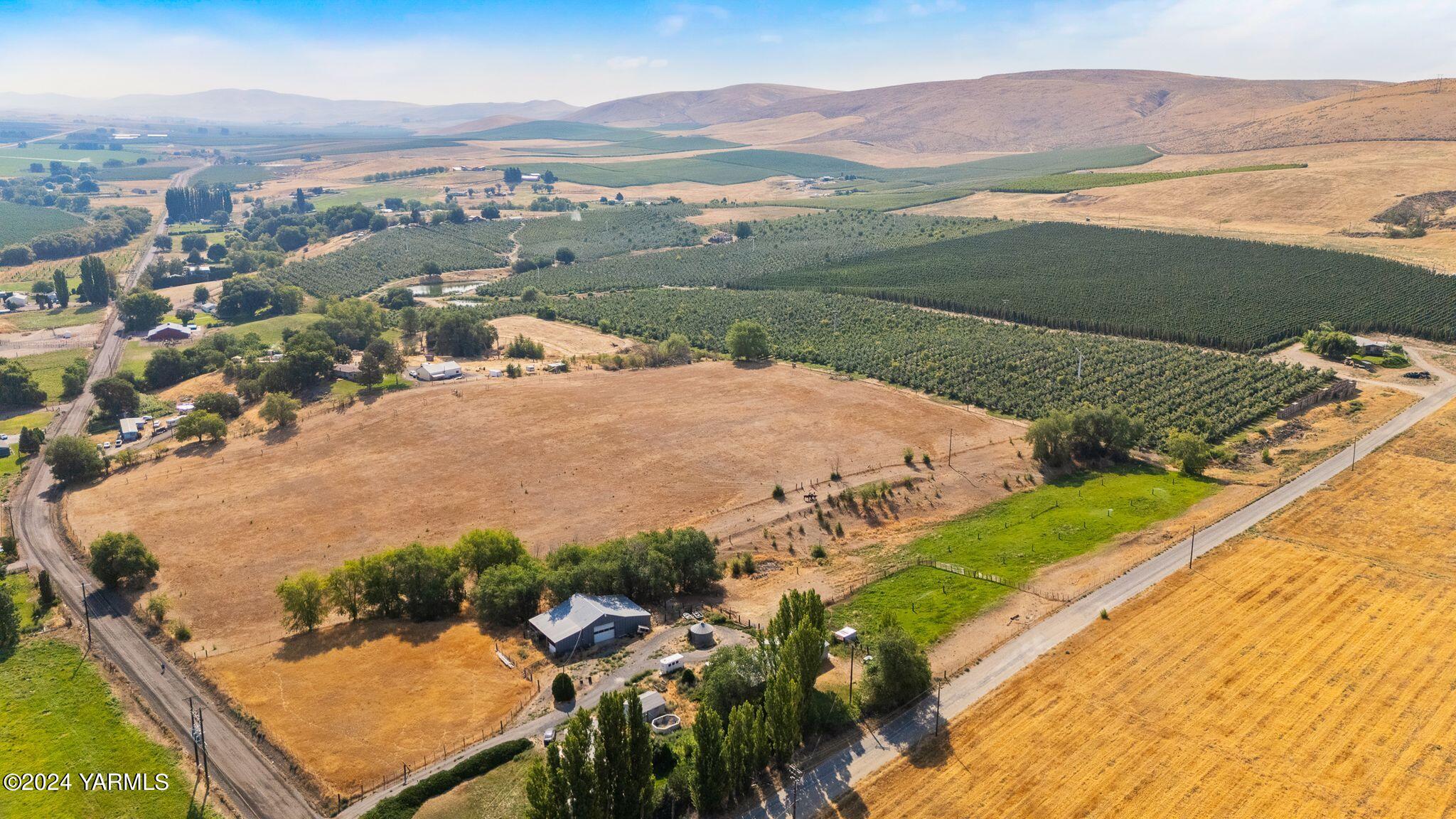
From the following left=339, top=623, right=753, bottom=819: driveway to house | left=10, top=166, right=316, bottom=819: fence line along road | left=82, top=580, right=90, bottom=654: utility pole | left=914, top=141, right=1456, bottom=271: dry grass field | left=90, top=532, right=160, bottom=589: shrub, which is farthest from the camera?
left=914, top=141, right=1456, bottom=271: dry grass field

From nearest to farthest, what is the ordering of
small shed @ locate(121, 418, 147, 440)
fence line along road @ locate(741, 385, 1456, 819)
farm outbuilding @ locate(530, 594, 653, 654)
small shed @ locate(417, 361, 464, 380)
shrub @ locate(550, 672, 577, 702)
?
fence line along road @ locate(741, 385, 1456, 819) < shrub @ locate(550, 672, 577, 702) < farm outbuilding @ locate(530, 594, 653, 654) < small shed @ locate(121, 418, 147, 440) < small shed @ locate(417, 361, 464, 380)

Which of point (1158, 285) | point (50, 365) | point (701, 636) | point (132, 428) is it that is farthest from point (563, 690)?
point (1158, 285)

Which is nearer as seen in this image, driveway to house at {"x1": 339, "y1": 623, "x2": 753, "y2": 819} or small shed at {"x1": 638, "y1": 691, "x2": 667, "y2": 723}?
driveway to house at {"x1": 339, "y1": 623, "x2": 753, "y2": 819}

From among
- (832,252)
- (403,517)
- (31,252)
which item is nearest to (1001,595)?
(403,517)

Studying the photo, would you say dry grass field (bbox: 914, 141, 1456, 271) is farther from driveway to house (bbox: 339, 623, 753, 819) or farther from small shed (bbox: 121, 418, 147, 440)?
small shed (bbox: 121, 418, 147, 440)

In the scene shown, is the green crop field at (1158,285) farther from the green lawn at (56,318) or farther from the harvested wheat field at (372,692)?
the green lawn at (56,318)

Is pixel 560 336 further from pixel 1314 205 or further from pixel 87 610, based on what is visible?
pixel 1314 205

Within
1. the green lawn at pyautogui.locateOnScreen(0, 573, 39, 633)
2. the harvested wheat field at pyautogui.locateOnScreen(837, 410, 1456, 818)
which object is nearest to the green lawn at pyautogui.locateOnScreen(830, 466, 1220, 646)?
the harvested wheat field at pyautogui.locateOnScreen(837, 410, 1456, 818)
